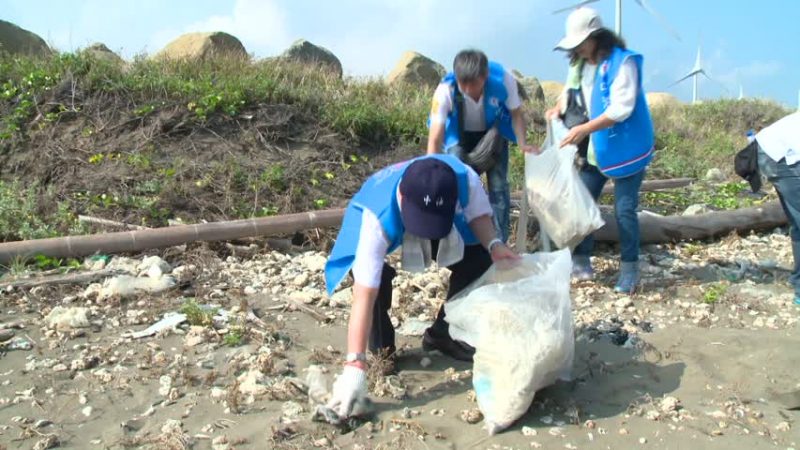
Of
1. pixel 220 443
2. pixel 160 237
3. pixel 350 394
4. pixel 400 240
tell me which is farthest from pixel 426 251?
pixel 160 237

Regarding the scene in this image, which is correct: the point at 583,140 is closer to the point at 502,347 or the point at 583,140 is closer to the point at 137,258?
the point at 502,347

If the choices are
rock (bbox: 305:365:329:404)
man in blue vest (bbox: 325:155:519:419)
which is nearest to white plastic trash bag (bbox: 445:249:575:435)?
man in blue vest (bbox: 325:155:519:419)

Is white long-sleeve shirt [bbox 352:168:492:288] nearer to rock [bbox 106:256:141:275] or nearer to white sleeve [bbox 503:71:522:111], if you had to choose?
white sleeve [bbox 503:71:522:111]

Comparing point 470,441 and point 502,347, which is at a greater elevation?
point 502,347

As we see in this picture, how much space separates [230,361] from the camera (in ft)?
10.5

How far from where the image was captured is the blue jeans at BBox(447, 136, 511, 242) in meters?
4.21

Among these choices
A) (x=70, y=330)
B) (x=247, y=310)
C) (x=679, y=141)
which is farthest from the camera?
(x=679, y=141)

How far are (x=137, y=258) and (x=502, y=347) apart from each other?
9.44 ft

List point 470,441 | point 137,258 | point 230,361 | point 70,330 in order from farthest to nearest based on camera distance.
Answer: point 137,258 < point 70,330 < point 230,361 < point 470,441

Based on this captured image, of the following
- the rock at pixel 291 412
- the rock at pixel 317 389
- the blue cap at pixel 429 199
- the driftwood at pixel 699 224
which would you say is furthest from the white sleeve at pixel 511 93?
the rock at pixel 291 412

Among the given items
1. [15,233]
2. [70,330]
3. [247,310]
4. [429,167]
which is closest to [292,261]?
[247,310]

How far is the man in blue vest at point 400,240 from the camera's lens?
2.52 metres

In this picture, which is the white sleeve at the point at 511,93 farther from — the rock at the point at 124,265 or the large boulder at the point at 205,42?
the large boulder at the point at 205,42

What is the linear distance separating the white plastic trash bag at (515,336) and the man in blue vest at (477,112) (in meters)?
1.36
